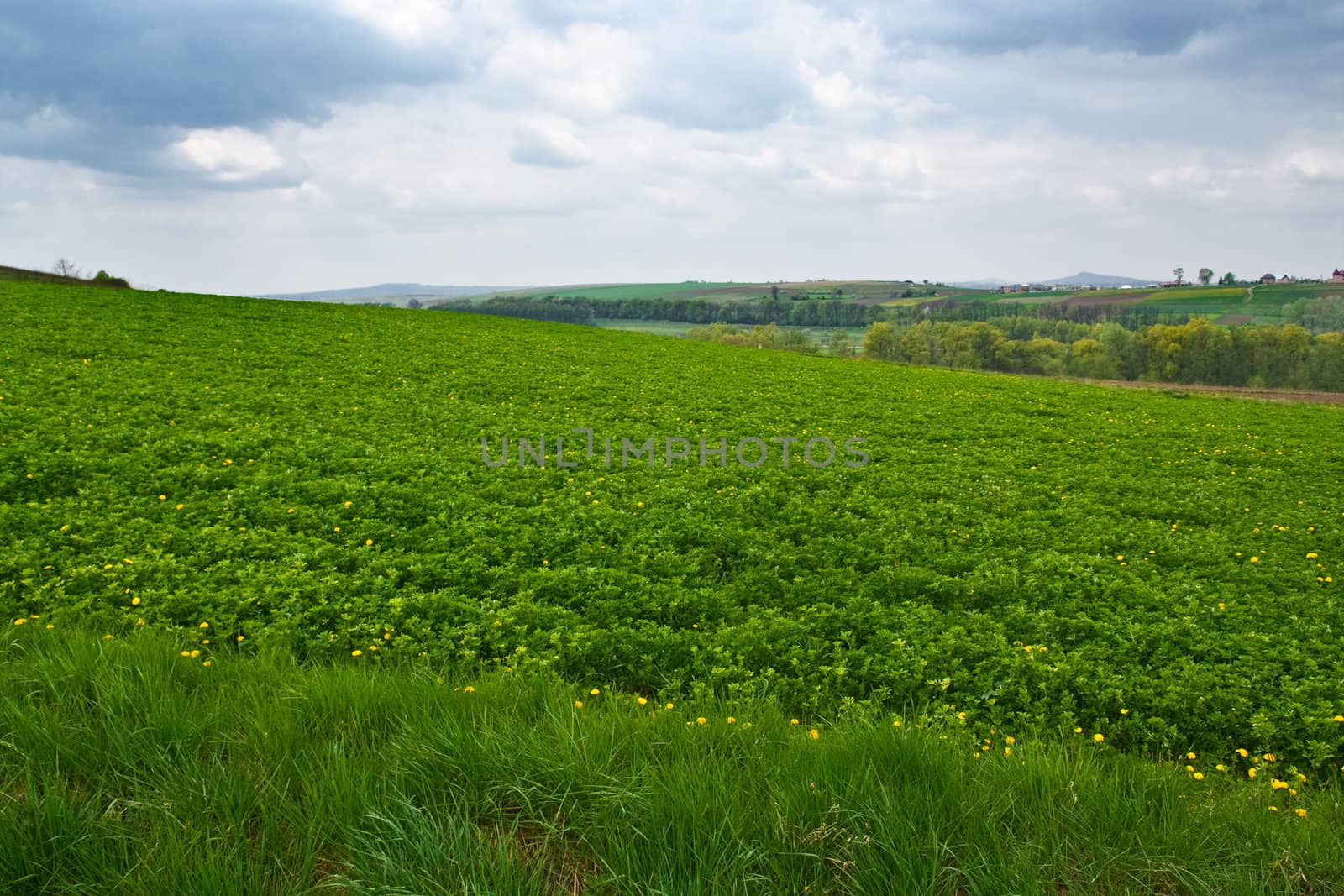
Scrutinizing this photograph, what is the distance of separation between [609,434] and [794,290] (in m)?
137

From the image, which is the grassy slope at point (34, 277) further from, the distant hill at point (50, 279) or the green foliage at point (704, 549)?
the green foliage at point (704, 549)

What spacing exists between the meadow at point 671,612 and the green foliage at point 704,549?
50mm

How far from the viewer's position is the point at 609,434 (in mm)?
14023

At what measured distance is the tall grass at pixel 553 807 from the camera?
279cm

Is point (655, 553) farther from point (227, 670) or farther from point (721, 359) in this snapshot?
point (721, 359)

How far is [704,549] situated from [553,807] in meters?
5.15

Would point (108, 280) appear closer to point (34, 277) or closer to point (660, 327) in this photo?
point (34, 277)

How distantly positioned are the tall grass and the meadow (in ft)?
0.09

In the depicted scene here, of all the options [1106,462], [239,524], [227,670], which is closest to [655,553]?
[227,670]

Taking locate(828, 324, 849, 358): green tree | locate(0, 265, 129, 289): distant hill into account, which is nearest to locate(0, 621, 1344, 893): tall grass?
locate(0, 265, 129, 289): distant hill

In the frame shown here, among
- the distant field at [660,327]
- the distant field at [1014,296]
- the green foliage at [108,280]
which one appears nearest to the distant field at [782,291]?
the distant field at [1014,296]

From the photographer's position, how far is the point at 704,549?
8.28 metres

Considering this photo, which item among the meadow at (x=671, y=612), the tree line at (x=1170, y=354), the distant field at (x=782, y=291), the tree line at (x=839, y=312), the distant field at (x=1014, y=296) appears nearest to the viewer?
the meadow at (x=671, y=612)

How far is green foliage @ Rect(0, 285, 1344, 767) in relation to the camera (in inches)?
227
